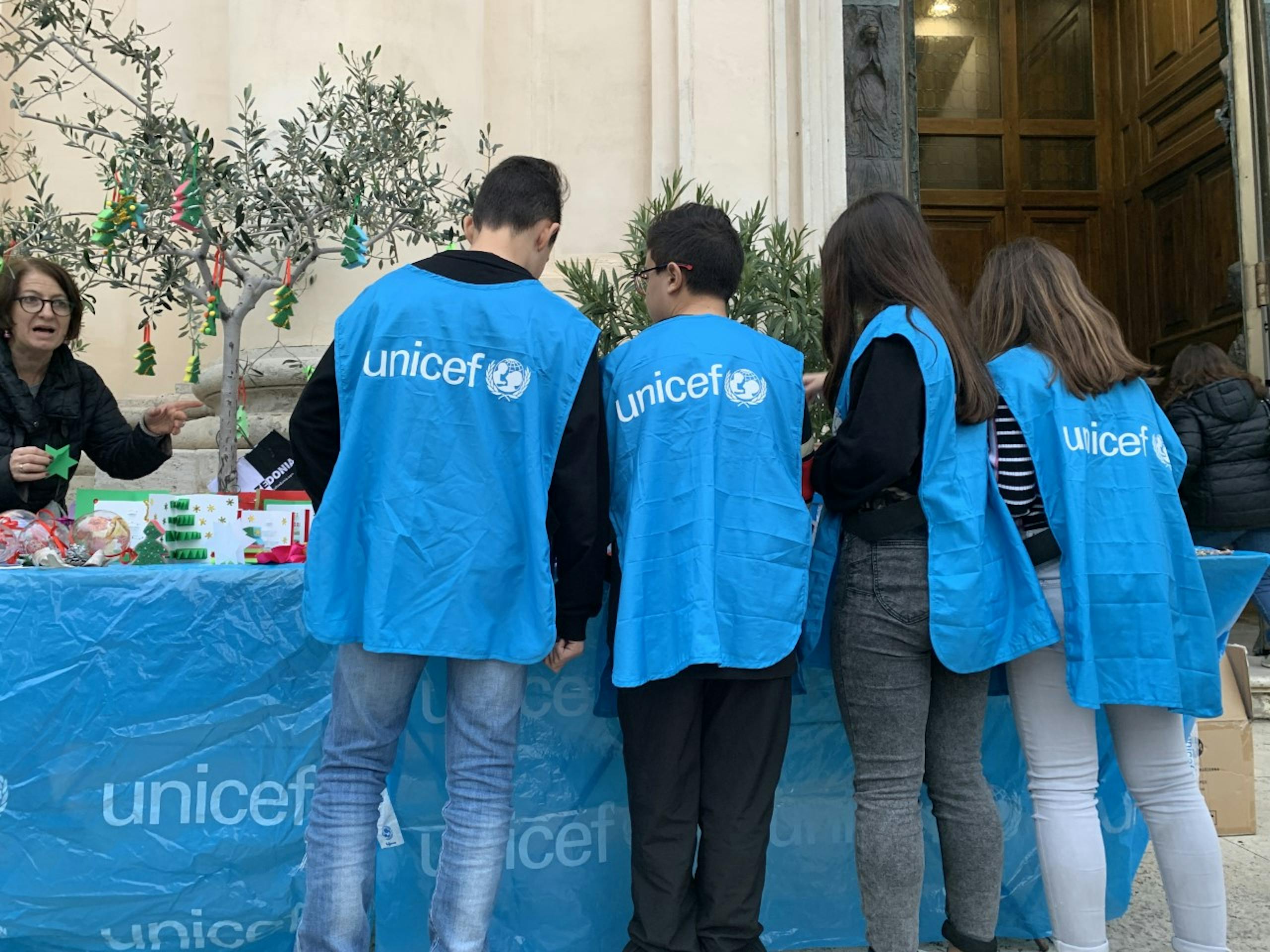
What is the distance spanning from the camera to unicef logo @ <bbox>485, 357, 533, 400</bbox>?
2146mm

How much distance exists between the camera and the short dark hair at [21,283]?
309 centimetres

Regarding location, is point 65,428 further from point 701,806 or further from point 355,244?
point 701,806

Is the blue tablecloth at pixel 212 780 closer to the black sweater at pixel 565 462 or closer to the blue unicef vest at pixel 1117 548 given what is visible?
Answer: the black sweater at pixel 565 462

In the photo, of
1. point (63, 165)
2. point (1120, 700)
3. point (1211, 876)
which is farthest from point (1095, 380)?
point (63, 165)

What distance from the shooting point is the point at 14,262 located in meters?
3.18

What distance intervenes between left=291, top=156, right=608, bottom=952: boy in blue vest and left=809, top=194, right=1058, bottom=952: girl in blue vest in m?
0.55

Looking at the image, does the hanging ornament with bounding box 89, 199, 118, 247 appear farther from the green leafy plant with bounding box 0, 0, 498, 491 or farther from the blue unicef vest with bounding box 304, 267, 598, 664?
the blue unicef vest with bounding box 304, 267, 598, 664

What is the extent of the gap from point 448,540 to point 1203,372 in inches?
190

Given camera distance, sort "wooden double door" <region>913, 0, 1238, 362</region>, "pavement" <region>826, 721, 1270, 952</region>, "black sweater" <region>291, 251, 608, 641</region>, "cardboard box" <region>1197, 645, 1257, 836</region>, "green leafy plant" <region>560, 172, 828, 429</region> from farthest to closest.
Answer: "wooden double door" <region>913, 0, 1238, 362</region> → "green leafy plant" <region>560, 172, 828, 429</region> → "cardboard box" <region>1197, 645, 1257, 836</region> → "pavement" <region>826, 721, 1270, 952</region> → "black sweater" <region>291, 251, 608, 641</region>

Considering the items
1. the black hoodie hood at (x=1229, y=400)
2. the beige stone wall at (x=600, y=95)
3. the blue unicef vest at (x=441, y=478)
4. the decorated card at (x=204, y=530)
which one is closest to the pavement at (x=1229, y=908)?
the blue unicef vest at (x=441, y=478)

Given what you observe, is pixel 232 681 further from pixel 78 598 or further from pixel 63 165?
pixel 63 165

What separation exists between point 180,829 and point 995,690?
1.90 metres

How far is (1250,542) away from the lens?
5684 millimetres

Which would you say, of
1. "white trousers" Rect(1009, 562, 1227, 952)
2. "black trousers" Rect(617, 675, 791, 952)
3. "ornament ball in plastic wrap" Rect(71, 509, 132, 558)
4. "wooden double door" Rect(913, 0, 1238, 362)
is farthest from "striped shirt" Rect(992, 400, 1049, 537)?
"wooden double door" Rect(913, 0, 1238, 362)
